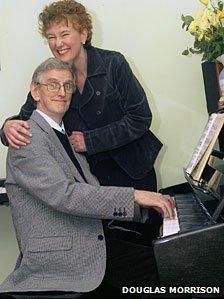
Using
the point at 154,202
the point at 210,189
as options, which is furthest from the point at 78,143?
the point at 210,189

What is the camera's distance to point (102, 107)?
202 centimetres

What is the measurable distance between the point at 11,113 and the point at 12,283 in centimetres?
128

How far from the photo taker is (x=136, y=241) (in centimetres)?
180

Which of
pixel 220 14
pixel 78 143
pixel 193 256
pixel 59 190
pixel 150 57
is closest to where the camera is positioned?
pixel 193 256

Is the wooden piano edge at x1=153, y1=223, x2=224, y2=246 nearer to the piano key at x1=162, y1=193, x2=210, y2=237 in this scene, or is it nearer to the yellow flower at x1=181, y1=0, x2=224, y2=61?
the piano key at x1=162, y1=193, x2=210, y2=237

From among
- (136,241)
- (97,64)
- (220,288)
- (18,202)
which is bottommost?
(136,241)

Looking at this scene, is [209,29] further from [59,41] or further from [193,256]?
Answer: [193,256]

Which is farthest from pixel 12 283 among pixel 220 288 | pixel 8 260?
pixel 8 260

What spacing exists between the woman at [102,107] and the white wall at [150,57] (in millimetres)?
444

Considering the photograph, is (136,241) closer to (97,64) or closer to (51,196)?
(51,196)

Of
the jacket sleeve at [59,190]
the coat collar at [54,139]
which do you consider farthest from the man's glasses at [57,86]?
the jacket sleeve at [59,190]

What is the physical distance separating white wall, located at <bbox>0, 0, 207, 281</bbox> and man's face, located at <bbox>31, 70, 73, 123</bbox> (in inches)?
34.2

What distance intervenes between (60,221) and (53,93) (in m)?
0.48

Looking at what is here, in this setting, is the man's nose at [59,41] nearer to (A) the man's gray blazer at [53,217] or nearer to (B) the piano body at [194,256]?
(A) the man's gray blazer at [53,217]
